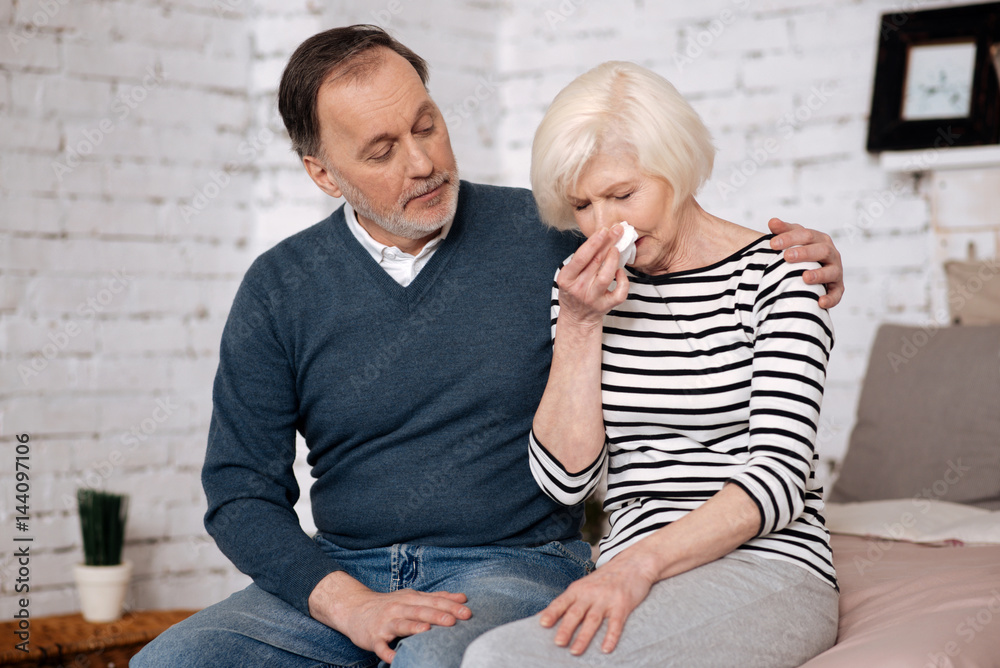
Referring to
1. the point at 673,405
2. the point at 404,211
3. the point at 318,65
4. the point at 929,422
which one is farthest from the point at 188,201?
the point at 929,422

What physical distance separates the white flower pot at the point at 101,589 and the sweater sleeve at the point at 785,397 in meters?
1.65


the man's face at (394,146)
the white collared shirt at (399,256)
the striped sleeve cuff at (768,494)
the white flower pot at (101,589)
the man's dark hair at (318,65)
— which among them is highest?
the man's dark hair at (318,65)

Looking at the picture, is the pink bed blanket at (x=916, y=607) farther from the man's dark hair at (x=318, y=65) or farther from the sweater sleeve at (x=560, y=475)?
the man's dark hair at (x=318, y=65)

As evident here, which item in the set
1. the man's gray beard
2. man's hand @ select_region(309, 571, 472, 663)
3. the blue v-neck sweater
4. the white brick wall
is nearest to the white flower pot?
the white brick wall

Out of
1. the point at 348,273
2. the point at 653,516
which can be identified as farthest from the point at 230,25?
the point at 653,516

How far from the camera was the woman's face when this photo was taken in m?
1.29

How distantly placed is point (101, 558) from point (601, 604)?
5.18ft

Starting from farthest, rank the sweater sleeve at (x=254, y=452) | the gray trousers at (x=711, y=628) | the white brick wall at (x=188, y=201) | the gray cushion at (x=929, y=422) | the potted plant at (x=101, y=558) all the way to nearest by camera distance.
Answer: the white brick wall at (x=188, y=201)
the potted plant at (x=101, y=558)
the gray cushion at (x=929, y=422)
the sweater sleeve at (x=254, y=452)
the gray trousers at (x=711, y=628)

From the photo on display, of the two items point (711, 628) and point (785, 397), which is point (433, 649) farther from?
point (785, 397)

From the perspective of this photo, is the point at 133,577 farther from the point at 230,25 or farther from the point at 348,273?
the point at 230,25

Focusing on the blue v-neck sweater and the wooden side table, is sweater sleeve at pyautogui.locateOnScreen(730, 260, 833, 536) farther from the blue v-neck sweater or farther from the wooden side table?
the wooden side table

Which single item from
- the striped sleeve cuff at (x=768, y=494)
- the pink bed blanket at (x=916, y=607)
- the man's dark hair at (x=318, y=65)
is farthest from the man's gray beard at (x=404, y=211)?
the pink bed blanket at (x=916, y=607)

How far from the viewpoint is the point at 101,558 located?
221cm

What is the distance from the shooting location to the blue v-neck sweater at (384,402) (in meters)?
1.46
